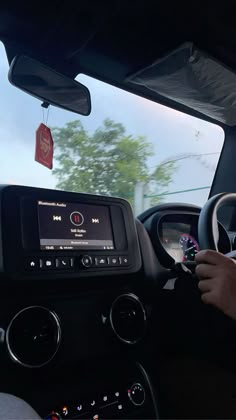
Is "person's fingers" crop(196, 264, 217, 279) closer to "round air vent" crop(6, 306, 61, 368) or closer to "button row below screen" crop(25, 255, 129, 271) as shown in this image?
"button row below screen" crop(25, 255, 129, 271)

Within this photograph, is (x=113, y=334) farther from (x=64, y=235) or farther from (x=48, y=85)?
(x=48, y=85)

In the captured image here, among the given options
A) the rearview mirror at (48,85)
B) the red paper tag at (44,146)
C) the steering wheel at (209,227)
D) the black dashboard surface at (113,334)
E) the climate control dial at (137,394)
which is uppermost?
the rearview mirror at (48,85)

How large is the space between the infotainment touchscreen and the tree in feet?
0.92

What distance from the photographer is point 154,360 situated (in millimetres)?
1320

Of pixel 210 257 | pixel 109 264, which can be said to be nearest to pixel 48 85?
pixel 109 264

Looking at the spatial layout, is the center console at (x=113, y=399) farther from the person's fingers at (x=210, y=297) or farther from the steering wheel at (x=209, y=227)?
the steering wheel at (x=209, y=227)

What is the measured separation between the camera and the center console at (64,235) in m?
1.00

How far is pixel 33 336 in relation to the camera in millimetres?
984

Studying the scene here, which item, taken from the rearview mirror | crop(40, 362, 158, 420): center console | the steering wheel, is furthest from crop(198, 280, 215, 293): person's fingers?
the rearview mirror

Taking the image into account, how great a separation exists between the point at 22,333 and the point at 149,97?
1.62m

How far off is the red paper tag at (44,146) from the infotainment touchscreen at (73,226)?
37 centimetres

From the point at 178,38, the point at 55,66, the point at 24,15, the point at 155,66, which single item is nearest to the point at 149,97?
the point at 155,66

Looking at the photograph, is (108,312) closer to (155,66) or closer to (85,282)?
(85,282)

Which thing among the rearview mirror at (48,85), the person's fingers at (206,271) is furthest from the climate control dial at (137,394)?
the rearview mirror at (48,85)
